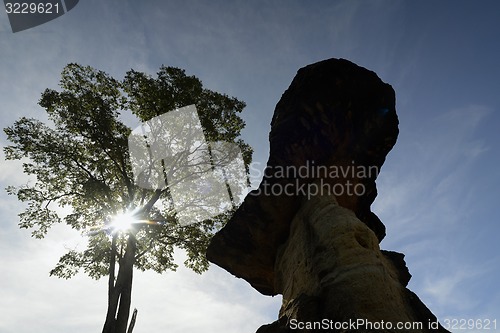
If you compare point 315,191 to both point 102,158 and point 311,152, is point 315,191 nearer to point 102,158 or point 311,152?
point 311,152

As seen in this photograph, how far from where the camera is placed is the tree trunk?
966cm

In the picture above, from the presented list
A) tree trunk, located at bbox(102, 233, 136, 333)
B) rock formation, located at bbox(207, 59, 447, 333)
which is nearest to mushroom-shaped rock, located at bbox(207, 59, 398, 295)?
rock formation, located at bbox(207, 59, 447, 333)

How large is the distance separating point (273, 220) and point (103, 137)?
8.88 metres

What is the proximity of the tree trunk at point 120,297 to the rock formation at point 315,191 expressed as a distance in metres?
4.06

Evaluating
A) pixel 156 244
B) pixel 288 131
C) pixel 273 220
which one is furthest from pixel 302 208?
pixel 156 244

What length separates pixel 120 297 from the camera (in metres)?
10.2

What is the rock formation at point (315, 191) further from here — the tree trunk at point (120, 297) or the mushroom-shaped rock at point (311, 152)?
the tree trunk at point (120, 297)

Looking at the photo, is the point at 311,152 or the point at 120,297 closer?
the point at 311,152

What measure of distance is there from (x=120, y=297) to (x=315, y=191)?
302 inches

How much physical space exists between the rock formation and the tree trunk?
406 centimetres

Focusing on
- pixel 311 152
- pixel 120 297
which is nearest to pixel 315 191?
pixel 311 152

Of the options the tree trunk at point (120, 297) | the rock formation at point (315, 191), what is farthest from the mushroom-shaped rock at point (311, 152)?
the tree trunk at point (120, 297)

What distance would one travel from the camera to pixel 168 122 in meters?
13.3

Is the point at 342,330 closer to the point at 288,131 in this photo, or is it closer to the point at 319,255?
the point at 319,255
